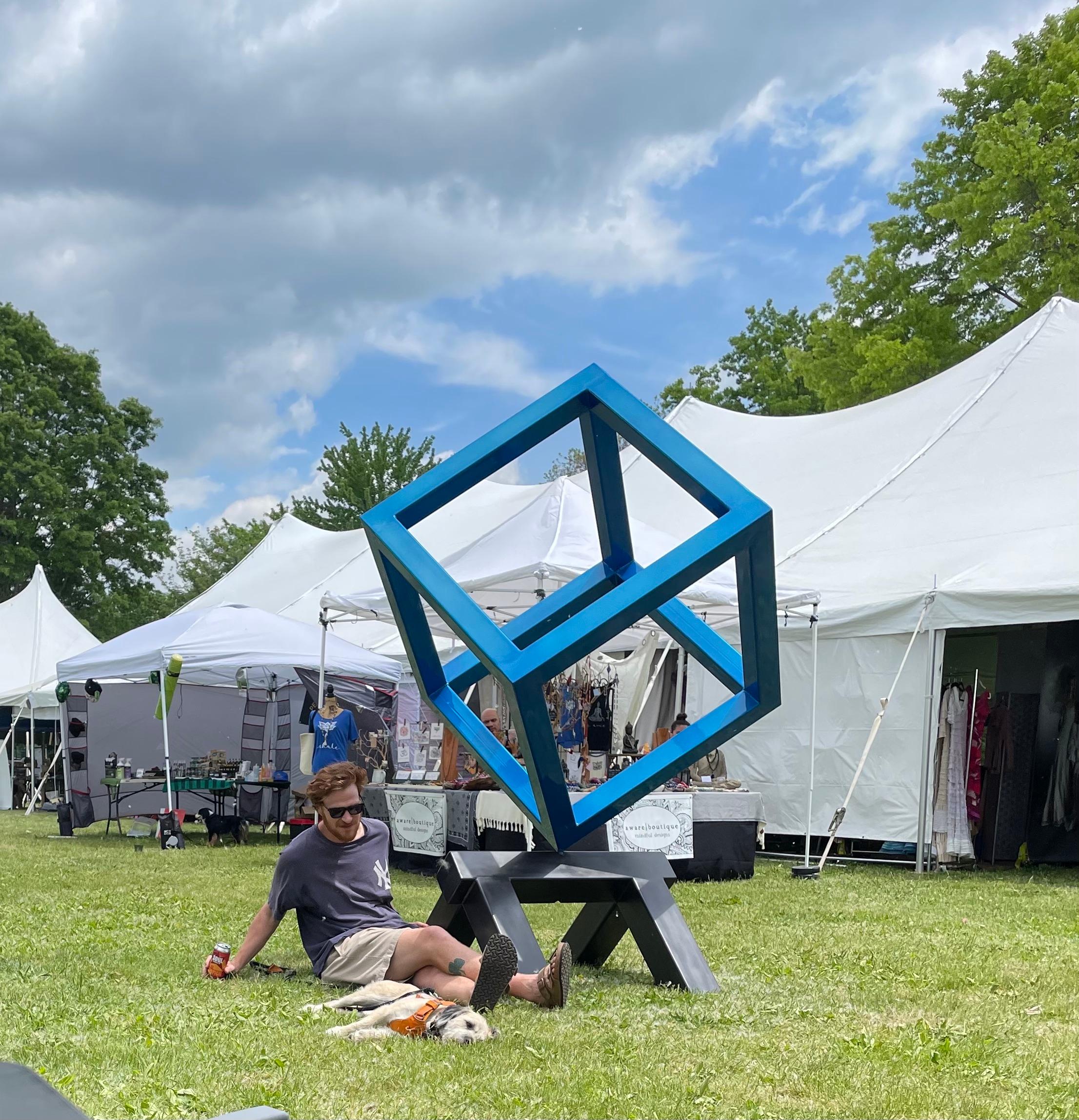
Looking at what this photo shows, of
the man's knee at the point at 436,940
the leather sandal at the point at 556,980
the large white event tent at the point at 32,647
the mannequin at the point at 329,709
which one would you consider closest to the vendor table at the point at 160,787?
the mannequin at the point at 329,709

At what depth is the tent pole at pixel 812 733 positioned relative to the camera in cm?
1088

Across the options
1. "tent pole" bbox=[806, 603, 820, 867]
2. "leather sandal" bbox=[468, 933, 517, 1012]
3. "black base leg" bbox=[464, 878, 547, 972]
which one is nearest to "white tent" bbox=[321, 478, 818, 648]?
"tent pole" bbox=[806, 603, 820, 867]

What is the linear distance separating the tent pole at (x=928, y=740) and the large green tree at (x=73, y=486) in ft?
91.3

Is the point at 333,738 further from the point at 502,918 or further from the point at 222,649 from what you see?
the point at 502,918

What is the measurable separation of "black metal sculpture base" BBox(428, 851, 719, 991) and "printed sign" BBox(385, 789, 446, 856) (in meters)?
4.53

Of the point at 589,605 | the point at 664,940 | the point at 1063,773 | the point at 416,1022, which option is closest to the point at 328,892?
the point at 416,1022

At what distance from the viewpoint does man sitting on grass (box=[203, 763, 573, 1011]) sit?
4629mm

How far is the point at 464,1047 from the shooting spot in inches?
155

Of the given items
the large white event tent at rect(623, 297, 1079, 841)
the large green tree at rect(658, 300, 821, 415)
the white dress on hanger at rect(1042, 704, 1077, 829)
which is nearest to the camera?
the large white event tent at rect(623, 297, 1079, 841)

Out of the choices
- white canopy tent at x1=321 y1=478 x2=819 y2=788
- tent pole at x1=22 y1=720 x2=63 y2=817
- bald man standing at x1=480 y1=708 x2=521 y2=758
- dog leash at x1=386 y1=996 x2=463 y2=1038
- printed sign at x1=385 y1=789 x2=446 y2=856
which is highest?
white canopy tent at x1=321 y1=478 x2=819 y2=788

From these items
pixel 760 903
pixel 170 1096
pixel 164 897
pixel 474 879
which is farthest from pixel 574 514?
pixel 170 1096

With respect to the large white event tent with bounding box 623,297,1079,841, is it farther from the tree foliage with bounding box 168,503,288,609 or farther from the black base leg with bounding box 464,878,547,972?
the tree foliage with bounding box 168,503,288,609

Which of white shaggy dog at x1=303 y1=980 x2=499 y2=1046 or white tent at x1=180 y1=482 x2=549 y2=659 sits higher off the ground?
white tent at x1=180 y1=482 x2=549 y2=659

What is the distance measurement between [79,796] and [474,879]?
33.7 ft
